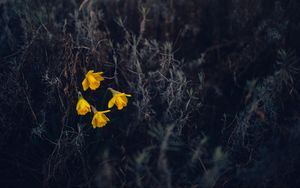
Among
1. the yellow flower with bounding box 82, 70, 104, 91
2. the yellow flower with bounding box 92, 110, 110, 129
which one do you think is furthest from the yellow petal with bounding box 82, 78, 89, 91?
the yellow flower with bounding box 92, 110, 110, 129

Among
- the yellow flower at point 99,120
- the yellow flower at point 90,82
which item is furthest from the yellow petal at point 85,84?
the yellow flower at point 99,120

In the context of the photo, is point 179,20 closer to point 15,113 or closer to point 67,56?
point 67,56

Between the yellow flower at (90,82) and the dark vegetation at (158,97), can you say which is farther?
the yellow flower at (90,82)

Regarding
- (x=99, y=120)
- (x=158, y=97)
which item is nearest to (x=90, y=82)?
(x=99, y=120)

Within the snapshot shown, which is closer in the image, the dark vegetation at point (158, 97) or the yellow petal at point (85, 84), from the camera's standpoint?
the dark vegetation at point (158, 97)

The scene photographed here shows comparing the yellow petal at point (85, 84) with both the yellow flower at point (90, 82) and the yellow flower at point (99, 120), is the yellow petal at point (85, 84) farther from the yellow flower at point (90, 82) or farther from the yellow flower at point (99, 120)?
the yellow flower at point (99, 120)

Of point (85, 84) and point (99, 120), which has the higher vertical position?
point (85, 84)

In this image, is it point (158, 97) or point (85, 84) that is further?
point (158, 97)

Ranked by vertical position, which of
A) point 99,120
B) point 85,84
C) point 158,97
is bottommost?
point 158,97

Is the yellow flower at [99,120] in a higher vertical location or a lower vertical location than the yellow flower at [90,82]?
lower

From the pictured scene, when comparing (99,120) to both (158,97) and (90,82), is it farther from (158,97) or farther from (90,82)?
(158,97)
